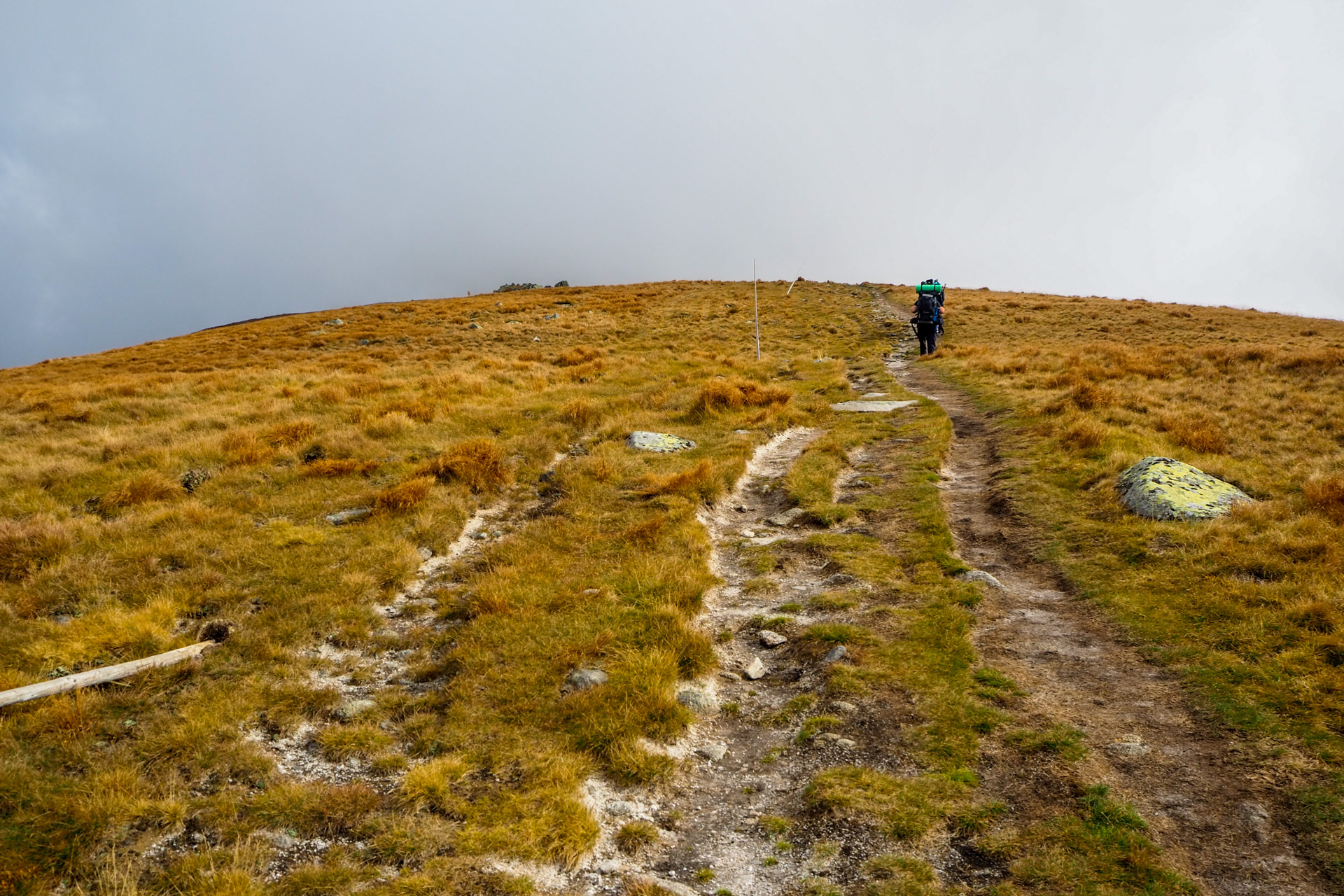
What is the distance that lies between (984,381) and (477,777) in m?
20.9

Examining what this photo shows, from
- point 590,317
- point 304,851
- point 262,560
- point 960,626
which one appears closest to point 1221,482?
point 960,626

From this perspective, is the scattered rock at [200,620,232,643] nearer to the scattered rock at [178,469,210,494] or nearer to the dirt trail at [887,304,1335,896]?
the scattered rock at [178,469,210,494]

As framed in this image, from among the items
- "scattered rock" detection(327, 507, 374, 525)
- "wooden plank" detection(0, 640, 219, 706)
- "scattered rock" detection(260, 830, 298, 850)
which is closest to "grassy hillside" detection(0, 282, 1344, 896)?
"scattered rock" detection(260, 830, 298, 850)

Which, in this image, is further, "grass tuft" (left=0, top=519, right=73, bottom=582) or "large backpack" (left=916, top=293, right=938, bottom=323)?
"large backpack" (left=916, top=293, right=938, bottom=323)

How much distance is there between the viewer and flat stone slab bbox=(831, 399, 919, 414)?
19.5 meters

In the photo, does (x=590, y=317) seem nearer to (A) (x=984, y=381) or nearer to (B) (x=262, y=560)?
(A) (x=984, y=381)

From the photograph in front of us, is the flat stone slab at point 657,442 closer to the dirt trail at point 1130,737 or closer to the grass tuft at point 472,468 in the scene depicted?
the grass tuft at point 472,468

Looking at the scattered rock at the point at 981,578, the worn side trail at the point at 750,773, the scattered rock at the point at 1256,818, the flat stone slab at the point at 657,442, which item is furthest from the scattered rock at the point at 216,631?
the scattered rock at the point at 1256,818

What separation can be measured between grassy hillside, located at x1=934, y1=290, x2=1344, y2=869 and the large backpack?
5.37m

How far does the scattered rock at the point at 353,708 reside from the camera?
680cm

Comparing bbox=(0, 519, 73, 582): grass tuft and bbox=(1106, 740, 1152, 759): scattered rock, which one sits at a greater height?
bbox=(0, 519, 73, 582): grass tuft

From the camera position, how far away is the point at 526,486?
1324 centimetres

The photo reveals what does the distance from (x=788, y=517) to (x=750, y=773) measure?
6130mm

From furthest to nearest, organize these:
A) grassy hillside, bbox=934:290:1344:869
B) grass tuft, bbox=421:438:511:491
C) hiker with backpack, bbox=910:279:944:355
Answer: hiker with backpack, bbox=910:279:944:355 < grass tuft, bbox=421:438:511:491 < grassy hillside, bbox=934:290:1344:869
